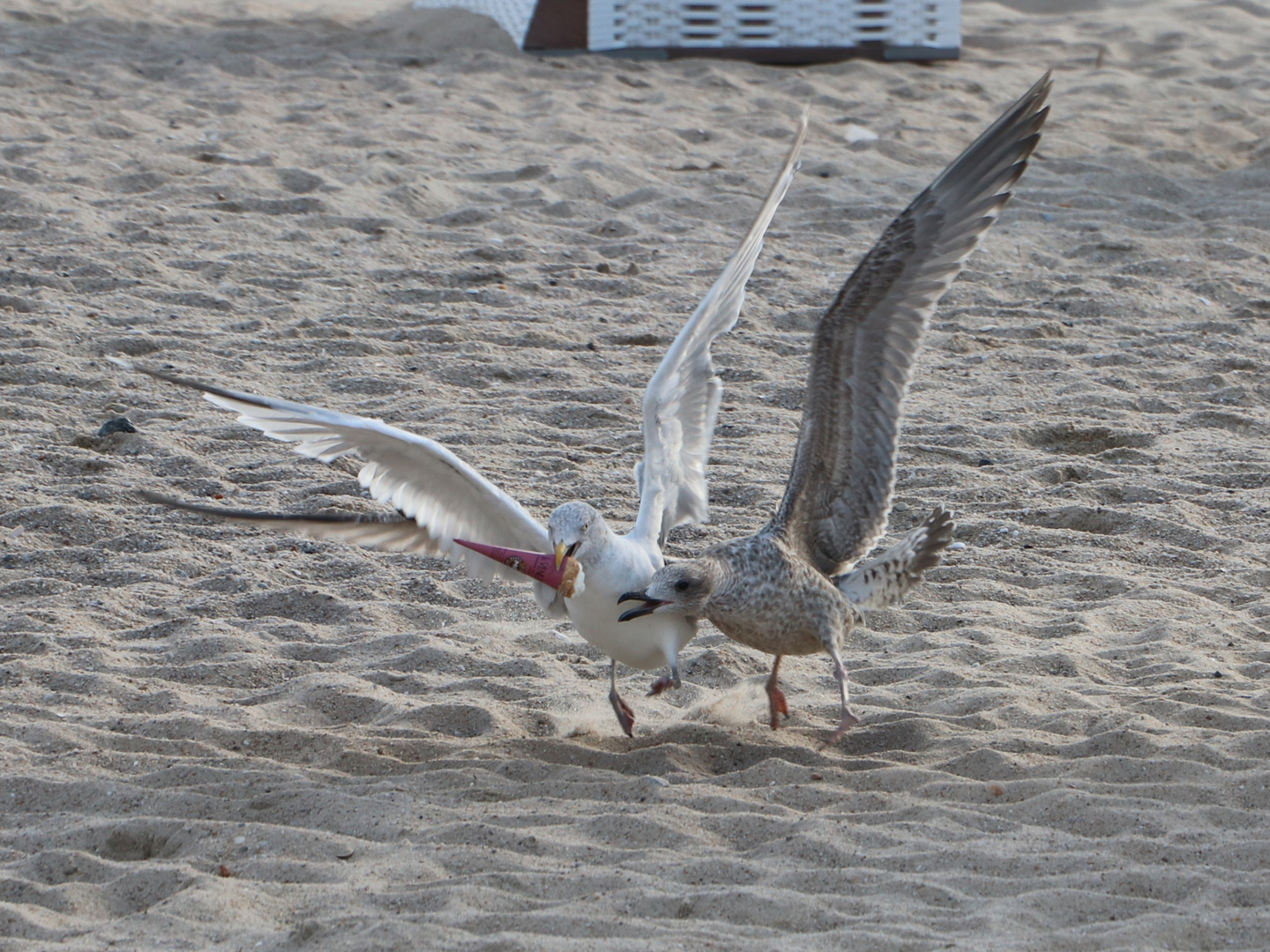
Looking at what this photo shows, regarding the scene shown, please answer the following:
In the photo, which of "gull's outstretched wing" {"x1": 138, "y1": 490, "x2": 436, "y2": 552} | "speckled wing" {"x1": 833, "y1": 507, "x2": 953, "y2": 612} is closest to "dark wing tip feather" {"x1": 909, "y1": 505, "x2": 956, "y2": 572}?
"speckled wing" {"x1": 833, "y1": 507, "x2": 953, "y2": 612}

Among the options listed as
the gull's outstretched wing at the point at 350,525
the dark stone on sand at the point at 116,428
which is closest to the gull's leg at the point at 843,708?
the gull's outstretched wing at the point at 350,525

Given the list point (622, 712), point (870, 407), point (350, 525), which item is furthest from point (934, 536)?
point (350, 525)

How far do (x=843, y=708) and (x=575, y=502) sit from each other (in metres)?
0.85

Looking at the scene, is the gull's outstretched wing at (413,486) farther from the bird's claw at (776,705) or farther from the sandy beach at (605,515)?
the bird's claw at (776,705)

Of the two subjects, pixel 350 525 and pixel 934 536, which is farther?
pixel 934 536

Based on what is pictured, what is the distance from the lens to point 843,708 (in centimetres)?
370

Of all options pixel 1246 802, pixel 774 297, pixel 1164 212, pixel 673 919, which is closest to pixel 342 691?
pixel 673 919

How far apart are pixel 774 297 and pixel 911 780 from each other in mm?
3882

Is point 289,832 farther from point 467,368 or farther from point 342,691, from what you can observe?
point 467,368

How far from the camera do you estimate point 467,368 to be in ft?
20.3

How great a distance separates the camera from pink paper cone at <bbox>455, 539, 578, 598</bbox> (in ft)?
11.9

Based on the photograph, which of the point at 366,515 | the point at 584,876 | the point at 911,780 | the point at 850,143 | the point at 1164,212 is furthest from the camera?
the point at 850,143

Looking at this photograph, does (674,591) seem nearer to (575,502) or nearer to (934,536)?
(575,502)

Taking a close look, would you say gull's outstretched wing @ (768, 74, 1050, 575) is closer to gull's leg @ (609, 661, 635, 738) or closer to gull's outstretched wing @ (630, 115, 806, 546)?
gull's outstretched wing @ (630, 115, 806, 546)
